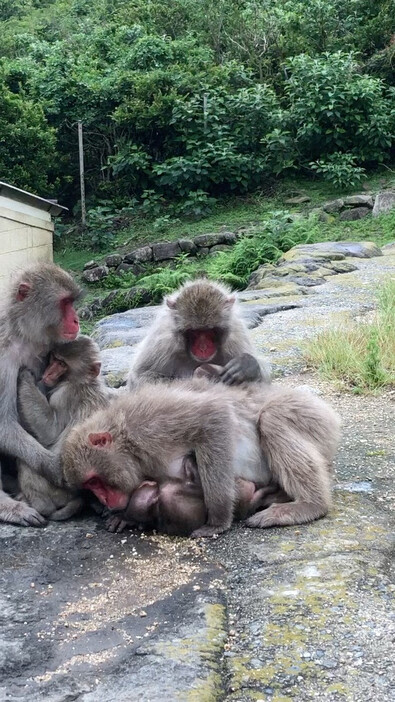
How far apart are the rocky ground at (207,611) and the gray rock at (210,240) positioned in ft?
40.0

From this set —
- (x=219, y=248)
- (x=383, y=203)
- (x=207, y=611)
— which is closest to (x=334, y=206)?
(x=383, y=203)

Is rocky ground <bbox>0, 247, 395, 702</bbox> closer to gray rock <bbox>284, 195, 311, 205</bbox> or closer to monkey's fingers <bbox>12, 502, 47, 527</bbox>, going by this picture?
monkey's fingers <bbox>12, 502, 47, 527</bbox>

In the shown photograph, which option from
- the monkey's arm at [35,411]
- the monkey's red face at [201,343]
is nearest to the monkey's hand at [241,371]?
the monkey's red face at [201,343]

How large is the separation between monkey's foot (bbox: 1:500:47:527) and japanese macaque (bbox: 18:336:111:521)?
3.5 inches

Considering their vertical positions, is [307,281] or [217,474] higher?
[217,474]

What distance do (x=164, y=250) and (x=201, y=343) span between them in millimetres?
12045

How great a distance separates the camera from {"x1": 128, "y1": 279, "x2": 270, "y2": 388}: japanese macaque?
4.20m

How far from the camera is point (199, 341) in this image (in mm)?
4234

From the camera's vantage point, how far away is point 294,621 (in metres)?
2.56

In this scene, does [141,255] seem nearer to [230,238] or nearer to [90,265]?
[90,265]

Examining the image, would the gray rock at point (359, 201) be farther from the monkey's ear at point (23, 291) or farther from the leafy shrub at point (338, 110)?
the monkey's ear at point (23, 291)

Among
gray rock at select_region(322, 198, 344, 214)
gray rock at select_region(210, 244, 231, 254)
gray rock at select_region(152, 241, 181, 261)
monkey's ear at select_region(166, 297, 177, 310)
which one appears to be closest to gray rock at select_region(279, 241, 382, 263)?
gray rock at select_region(210, 244, 231, 254)

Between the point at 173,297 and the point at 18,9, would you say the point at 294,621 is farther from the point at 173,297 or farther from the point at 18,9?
the point at 18,9

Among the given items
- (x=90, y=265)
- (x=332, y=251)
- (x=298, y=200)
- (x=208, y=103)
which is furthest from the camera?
(x=208, y=103)
